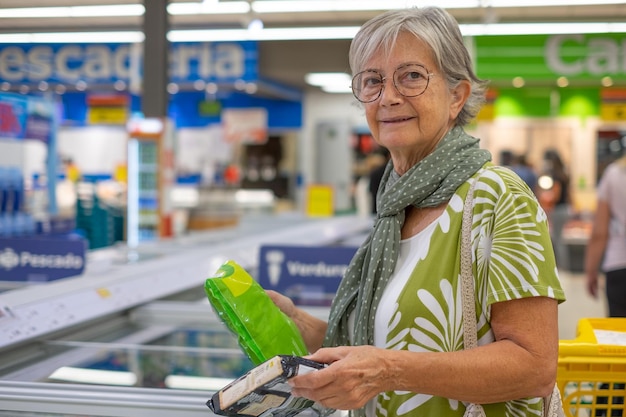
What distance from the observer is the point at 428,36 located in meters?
1.47

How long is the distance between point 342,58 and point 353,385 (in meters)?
11.6

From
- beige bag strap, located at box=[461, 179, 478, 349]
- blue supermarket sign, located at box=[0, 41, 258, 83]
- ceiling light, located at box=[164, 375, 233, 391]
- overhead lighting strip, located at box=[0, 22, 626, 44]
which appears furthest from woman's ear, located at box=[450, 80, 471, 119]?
blue supermarket sign, located at box=[0, 41, 258, 83]

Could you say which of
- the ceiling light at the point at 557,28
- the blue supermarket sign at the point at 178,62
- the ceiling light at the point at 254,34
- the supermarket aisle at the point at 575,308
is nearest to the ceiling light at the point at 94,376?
the supermarket aisle at the point at 575,308

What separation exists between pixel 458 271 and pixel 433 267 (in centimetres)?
5

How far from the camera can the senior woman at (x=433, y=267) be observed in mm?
1288

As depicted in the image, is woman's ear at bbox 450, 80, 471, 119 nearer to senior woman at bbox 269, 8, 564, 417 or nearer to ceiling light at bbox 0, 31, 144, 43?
senior woman at bbox 269, 8, 564, 417

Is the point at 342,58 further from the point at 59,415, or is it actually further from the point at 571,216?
the point at 59,415

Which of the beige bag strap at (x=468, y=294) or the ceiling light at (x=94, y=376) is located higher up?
the beige bag strap at (x=468, y=294)

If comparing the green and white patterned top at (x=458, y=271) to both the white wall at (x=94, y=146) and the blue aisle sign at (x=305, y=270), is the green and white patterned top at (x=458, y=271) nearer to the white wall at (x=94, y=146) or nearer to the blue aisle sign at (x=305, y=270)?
the blue aisle sign at (x=305, y=270)

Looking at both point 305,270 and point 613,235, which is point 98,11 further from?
point 613,235

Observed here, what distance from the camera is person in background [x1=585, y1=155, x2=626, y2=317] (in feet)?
13.2

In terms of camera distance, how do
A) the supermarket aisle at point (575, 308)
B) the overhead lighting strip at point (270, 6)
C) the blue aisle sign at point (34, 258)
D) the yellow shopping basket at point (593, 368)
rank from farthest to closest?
1. the overhead lighting strip at point (270, 6)
2. the supermarket aisle at point (575, 308)
3. the blue aisle sign at point (34, 258)
4. the yellow shopping basket at point (593, 368)

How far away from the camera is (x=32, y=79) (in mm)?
9922

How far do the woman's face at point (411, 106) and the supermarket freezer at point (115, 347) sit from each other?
798 millimetres
